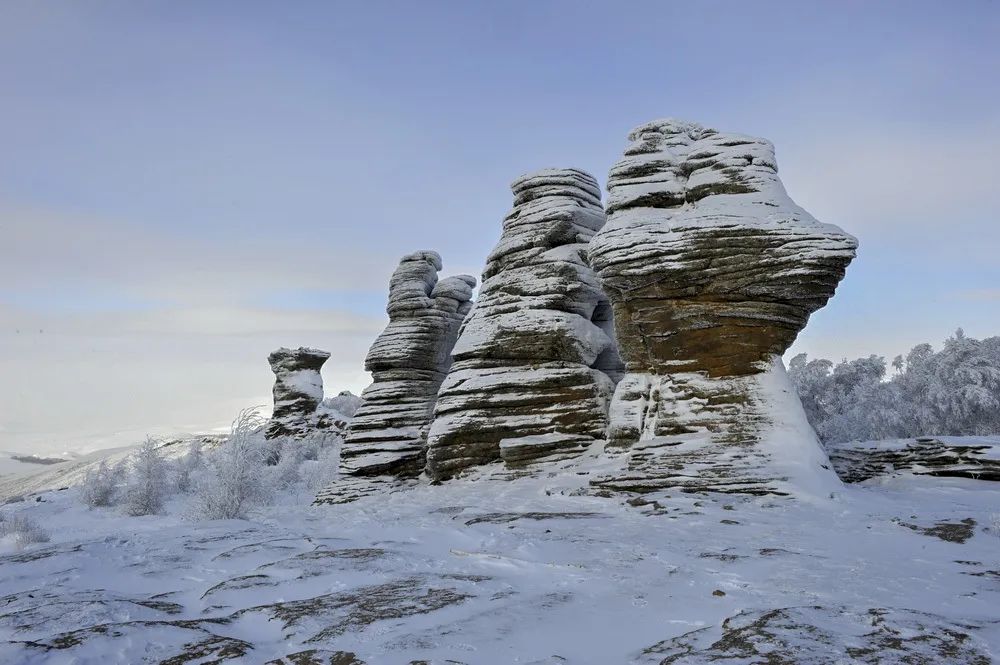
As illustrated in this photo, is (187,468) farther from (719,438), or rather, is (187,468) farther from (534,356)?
(719,438)

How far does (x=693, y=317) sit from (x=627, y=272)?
84.4 inches

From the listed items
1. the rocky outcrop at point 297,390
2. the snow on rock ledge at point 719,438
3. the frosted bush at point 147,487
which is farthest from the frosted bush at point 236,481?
the rocky outcrop at point 297,390

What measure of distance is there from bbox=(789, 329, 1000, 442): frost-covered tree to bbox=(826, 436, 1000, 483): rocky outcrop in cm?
1371

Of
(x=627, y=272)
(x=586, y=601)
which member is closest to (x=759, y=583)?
(x=586, y=601)

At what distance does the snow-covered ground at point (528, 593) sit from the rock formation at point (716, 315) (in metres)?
4.24

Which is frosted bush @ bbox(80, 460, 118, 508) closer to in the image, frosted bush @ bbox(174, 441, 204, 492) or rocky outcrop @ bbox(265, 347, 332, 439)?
frosted bush @ bbox(174, 441, 204, 492)

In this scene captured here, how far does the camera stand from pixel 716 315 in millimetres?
16156

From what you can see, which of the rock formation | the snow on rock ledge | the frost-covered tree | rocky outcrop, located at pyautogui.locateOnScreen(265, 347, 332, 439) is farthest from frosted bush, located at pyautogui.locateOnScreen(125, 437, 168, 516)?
the frost-covered tree

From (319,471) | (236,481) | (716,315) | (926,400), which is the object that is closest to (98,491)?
(319,471)

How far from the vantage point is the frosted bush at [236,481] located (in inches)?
587

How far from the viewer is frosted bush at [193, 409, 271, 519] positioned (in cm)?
1491

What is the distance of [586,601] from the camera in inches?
196

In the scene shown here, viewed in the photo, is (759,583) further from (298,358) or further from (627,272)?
(298,358)

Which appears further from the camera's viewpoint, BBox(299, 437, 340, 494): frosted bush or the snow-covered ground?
BBox(299, 437, 340, 494): frosted bush
